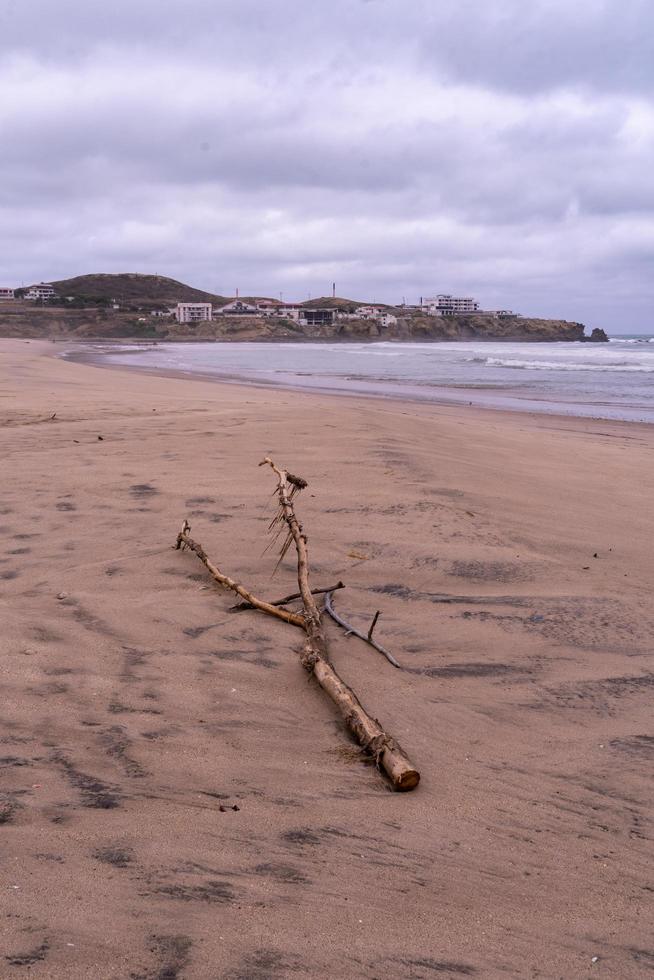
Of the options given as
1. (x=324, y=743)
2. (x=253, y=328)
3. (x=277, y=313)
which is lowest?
(x=324, y=743)

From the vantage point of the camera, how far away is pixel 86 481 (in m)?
5.60

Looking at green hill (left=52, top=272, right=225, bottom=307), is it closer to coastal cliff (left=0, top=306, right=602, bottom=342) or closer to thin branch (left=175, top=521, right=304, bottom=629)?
coastal cliff (left=0, top=306, right=602, bottom=342)

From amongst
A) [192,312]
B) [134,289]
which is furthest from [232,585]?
[134,289]

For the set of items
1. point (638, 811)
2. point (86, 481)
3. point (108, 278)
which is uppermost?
point (108, 278)

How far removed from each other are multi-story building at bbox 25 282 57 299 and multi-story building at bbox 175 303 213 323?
19.8 meters

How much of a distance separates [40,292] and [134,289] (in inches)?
906

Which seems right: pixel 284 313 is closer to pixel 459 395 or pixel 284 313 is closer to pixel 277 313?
pixel 277 313

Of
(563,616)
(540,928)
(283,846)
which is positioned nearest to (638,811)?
(540,928)

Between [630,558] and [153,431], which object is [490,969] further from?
[153,431]

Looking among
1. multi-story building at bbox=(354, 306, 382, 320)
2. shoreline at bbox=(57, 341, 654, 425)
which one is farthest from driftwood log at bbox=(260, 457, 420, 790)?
multi-story building at bbox=(354, 306, 382, 320)

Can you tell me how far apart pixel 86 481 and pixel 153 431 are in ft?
8.56

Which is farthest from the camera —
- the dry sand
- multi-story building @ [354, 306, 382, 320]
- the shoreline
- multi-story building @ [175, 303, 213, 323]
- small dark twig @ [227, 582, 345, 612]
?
multi-story building @ [354, 306, 382, 320]

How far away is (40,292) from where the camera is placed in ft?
378

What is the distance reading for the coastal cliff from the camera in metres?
78.5
